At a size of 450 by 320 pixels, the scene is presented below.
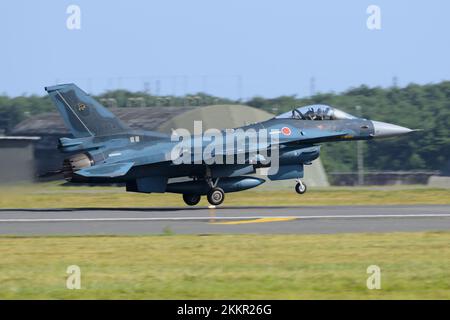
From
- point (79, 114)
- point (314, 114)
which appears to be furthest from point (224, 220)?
point (314, 114)

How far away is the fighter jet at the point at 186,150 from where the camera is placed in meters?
29.6

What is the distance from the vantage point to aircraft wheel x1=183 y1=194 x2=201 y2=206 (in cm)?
3198

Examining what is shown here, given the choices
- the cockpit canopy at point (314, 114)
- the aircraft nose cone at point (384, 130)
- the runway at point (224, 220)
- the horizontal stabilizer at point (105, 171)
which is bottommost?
the runway at point (224, 220)

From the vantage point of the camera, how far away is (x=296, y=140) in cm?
3112

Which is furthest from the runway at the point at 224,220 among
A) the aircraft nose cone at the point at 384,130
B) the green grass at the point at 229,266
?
the aircraft nose cone at the point at 384,130

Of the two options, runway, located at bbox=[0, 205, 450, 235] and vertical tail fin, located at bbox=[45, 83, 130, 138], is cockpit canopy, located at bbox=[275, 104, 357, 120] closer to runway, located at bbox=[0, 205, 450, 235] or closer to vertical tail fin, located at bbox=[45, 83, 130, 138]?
runway, located at bbox=[0, 205, 450, 235]

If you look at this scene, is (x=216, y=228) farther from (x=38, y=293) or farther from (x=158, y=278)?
(x=38, y=293)

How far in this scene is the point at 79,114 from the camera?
98.4ft

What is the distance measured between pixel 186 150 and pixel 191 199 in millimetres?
2376

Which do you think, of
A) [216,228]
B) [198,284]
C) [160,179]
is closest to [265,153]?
[160,179]

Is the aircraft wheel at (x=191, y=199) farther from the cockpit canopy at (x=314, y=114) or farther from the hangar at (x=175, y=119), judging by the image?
the hangar at (x=175, y=119)

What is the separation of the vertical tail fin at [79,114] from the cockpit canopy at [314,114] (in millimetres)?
6324

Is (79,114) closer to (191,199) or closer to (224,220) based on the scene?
(191,199)

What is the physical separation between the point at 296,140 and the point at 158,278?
Answer: 17.0 m
